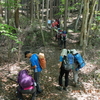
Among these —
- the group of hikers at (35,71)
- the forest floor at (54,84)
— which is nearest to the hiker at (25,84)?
the group of hikers at (35,71)

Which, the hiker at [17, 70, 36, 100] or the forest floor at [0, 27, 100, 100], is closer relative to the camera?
the hiker at [17, 70, 36, 100]

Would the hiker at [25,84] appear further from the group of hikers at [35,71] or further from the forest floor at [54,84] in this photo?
the forest floor at [54,84]

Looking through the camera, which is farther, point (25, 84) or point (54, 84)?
point (54, 84)

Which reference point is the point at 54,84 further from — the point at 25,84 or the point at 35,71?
the point at 25,84

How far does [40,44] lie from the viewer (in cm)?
1077

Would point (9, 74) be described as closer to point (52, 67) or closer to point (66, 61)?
point (52, 67)

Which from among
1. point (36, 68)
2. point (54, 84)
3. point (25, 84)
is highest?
point (36, 68)

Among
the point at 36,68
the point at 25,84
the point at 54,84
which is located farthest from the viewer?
the point at 54,84

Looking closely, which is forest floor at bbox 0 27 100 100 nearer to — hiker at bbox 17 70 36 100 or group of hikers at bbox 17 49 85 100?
group of hikers at bbox 17 49 85 100

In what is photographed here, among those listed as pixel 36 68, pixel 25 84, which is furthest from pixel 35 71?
pixel 25 84

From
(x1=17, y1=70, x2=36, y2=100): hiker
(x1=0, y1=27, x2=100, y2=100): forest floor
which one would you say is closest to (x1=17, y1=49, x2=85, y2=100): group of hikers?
(x1=17, y1=70, x2=36, y2=100): hiker

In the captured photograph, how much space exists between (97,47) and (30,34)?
667 centimetres

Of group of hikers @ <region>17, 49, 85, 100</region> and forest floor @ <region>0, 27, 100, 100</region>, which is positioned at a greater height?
group of hikers @ <region>17, 49, 85, 100</region>

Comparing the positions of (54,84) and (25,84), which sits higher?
(25,84)
